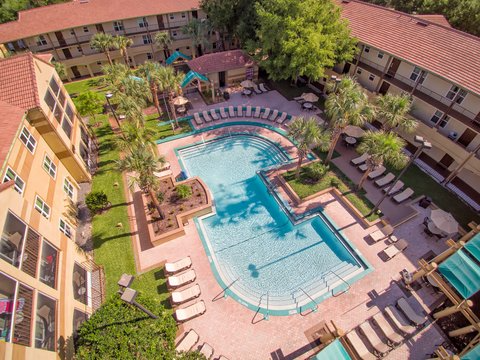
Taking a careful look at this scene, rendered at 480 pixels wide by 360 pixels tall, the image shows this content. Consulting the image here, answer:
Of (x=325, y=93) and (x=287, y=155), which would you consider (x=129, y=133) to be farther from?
(x=325, y=93)

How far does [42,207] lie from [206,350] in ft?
44.4

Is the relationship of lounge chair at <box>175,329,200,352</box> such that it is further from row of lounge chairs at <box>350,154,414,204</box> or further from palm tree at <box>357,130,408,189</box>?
row of lounge chairs at <box>350,154,414,204</box>

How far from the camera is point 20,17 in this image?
119 ft

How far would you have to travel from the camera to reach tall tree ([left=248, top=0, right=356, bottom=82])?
1037 inches

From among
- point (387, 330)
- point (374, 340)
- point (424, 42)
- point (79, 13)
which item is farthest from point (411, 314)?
point (79, 13)

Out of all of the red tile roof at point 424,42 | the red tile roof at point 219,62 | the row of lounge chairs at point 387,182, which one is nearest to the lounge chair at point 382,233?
the row of lounge chairs at point 387,182

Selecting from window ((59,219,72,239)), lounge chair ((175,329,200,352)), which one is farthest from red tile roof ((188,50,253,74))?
lounge chair ((175,329,200,352))

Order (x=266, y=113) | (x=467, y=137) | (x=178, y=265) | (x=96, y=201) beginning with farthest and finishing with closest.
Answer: (x=266, y=113), (x=467, y=137), (x=96, y=201), (x=178, y=265)

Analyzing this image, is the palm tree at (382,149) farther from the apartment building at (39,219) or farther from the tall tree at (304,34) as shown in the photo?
the apartment building at (39,219)

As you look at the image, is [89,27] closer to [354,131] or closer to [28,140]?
[28,140]

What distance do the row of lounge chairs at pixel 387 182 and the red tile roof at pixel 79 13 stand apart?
36.0 m

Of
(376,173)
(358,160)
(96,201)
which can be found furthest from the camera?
(358,160)

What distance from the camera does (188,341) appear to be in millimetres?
14281

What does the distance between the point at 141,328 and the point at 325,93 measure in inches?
1350
